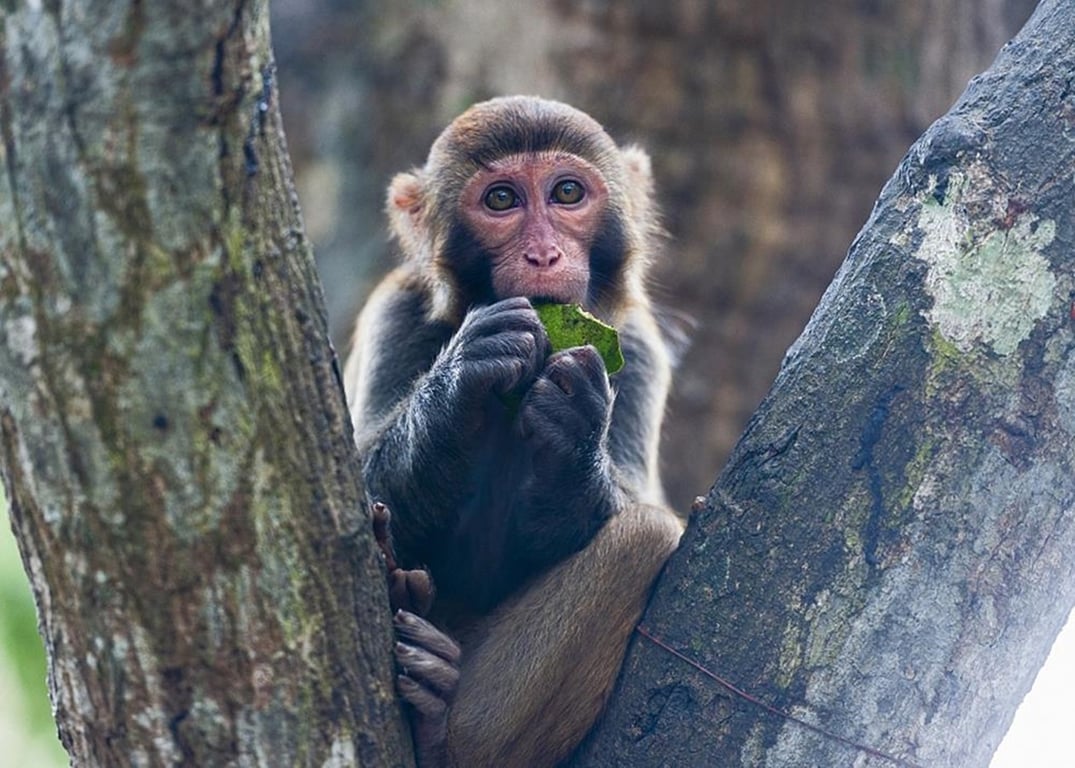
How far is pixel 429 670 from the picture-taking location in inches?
165

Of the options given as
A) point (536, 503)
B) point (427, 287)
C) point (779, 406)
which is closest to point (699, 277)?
point (427, 287)

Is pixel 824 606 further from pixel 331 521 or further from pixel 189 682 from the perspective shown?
pixel 189 682

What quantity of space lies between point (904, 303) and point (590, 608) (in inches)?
56.1

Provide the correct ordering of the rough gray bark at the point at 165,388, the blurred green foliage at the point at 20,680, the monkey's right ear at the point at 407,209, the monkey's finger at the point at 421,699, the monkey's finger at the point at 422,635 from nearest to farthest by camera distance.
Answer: the rough gray bark at the point at 165,388 < the monkey's finger at the point at 421,699 < the monkey's finger at the point at 422,635 < the monkey's right ear at the point at 407,209 < the blurred green foliage at the point at 20,680

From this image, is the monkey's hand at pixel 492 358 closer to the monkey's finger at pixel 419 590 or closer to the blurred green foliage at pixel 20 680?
the monkey's finger at pixel 419 590

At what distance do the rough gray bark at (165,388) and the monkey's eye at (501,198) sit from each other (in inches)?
96.6

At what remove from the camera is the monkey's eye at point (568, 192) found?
574cm

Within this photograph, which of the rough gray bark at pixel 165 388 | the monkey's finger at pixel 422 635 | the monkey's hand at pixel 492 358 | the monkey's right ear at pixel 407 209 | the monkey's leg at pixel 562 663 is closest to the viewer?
the rough gray bark at pixel 165 388

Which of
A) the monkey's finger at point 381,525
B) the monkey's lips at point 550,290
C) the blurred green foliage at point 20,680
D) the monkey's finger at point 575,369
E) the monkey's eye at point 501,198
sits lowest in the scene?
the blurred green foliage at point 20,680

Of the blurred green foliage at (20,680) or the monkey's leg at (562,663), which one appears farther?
the blurred green foliage at (20,680)

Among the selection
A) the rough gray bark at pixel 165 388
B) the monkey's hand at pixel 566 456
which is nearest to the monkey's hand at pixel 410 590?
the monkey's hand at pixel 566 456

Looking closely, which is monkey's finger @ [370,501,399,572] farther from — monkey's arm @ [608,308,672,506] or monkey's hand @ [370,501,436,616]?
monkey's arm @ [608,308,672,506]

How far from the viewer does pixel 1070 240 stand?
12.2 feet

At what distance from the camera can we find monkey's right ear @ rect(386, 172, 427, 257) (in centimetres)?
640
